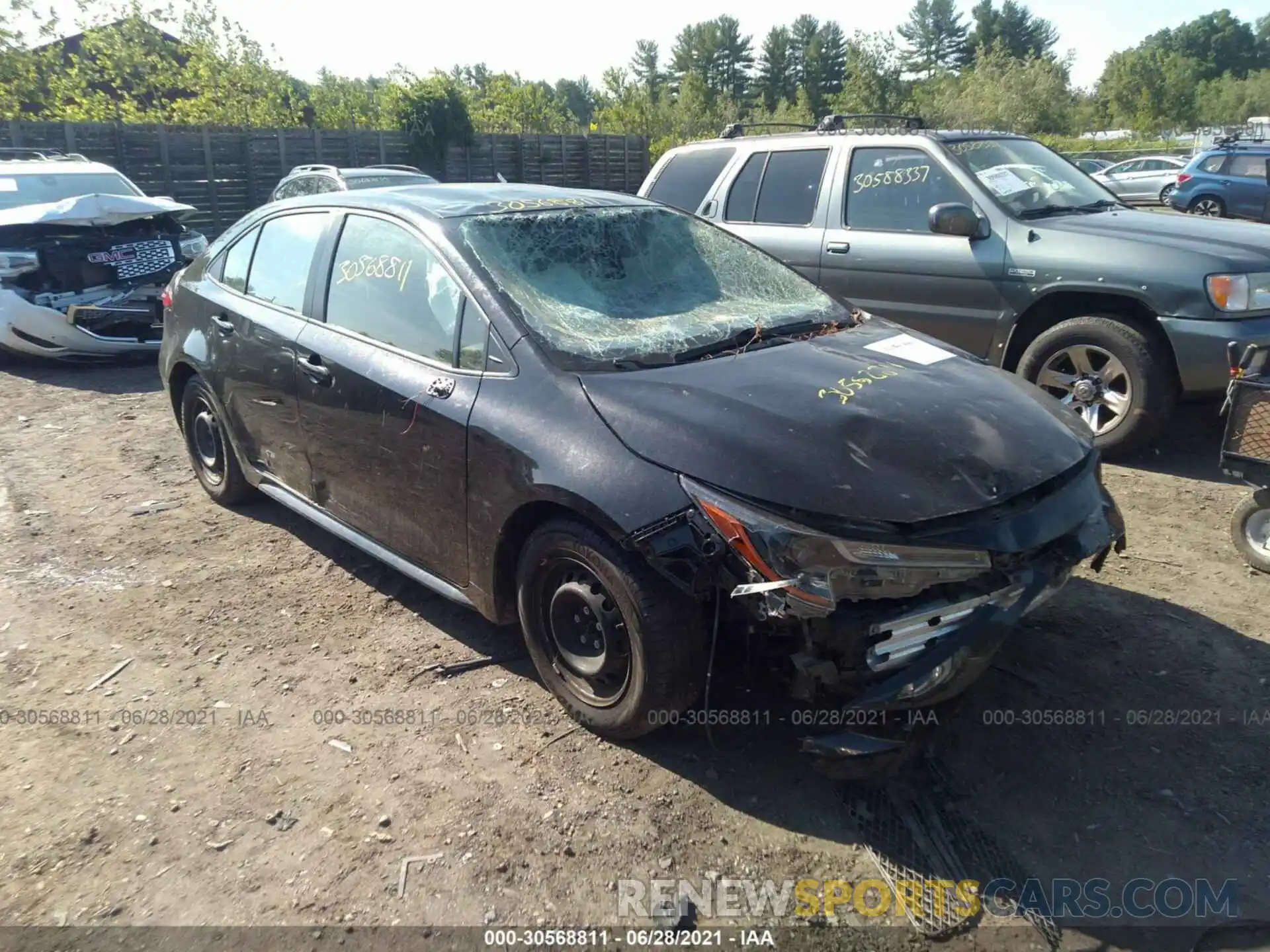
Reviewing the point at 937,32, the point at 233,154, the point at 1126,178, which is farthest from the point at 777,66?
the point at 233,154

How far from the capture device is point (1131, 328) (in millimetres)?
5359

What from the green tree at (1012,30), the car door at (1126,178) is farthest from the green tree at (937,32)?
the car door at (1126,178)

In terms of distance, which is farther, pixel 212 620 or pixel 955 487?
pixel 212 620

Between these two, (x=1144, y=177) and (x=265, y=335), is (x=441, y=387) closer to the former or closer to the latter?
(x=265, y=335)

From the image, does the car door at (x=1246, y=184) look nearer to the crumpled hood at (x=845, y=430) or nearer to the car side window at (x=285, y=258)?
the crumpled hood at (x=845, y=430)

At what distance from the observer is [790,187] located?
6.84 meters

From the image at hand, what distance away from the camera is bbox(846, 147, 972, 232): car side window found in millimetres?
6141

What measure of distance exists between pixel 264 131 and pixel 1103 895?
21.1 metres

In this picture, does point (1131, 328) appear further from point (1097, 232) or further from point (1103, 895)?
point (1103, 895)

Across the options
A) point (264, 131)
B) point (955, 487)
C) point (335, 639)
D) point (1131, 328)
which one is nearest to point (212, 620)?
point (335, 639)

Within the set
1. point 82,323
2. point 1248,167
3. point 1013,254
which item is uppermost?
point 1248,167

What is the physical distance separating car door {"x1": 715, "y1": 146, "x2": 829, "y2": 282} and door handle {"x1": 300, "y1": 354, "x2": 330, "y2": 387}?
3.75 metres

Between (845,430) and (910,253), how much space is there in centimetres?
376

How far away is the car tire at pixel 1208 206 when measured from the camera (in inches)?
806
